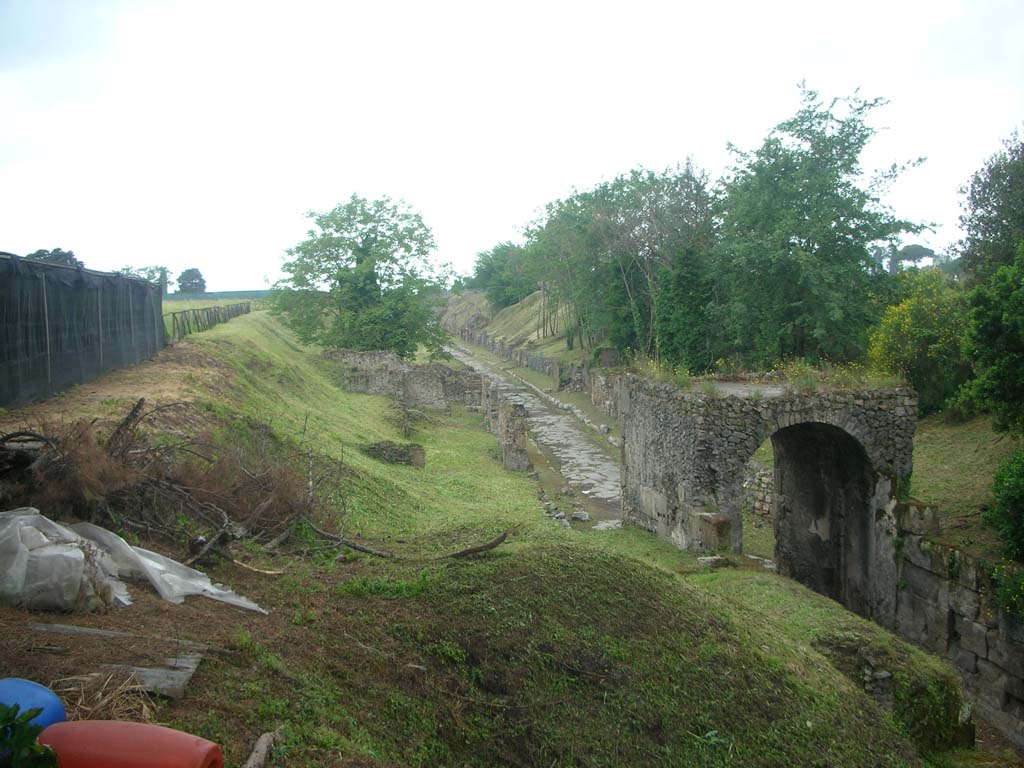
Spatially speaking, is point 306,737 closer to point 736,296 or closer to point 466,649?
point 466,649

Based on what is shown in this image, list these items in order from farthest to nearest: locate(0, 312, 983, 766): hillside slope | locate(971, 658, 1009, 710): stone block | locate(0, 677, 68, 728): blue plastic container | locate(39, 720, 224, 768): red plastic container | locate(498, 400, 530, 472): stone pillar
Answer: locate(498, 400, 530, 472): stone pillar, locate(971, 658, 1009, 710): stone block, locate(0, 312, 983, 766): hillside slope, locate(0, 677, 68, 728): blue plastic container, locate(39, 720, 224, 768): red plastic container

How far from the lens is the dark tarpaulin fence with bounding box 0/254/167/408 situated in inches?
471

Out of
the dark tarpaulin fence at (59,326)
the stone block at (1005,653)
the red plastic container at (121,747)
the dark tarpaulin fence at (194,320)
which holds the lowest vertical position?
the stone block at (1005,653)

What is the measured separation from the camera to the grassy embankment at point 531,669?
5.38 metres

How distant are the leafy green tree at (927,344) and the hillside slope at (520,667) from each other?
13.6 m

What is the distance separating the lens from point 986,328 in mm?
13992

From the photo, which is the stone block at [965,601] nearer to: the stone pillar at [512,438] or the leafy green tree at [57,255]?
the stone pillar at [512,438]

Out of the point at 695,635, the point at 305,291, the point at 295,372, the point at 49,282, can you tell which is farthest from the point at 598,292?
the point at 695,635

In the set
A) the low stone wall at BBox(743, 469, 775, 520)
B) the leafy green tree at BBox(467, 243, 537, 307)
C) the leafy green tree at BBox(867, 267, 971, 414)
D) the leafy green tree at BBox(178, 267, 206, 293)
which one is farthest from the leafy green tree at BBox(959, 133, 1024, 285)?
the leafy green tree at BBox(178, 267, 206, 293)

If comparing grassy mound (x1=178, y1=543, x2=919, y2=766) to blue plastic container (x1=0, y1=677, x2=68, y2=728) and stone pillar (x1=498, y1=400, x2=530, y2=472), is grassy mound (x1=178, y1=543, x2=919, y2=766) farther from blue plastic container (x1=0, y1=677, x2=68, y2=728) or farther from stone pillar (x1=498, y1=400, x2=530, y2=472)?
stone pillar (x1=498, y1=400, x2=530, y2=472)

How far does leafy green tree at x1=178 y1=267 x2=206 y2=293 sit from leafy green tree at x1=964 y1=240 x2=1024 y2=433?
221 ft

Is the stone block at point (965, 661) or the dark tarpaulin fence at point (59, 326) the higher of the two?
the dark tarpaulin fence at point (59, 326)

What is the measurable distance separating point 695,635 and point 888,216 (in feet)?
70.6

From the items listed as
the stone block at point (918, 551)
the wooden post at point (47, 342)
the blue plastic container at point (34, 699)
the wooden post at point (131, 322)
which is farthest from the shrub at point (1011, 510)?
the wooden post at point (131, 322)
